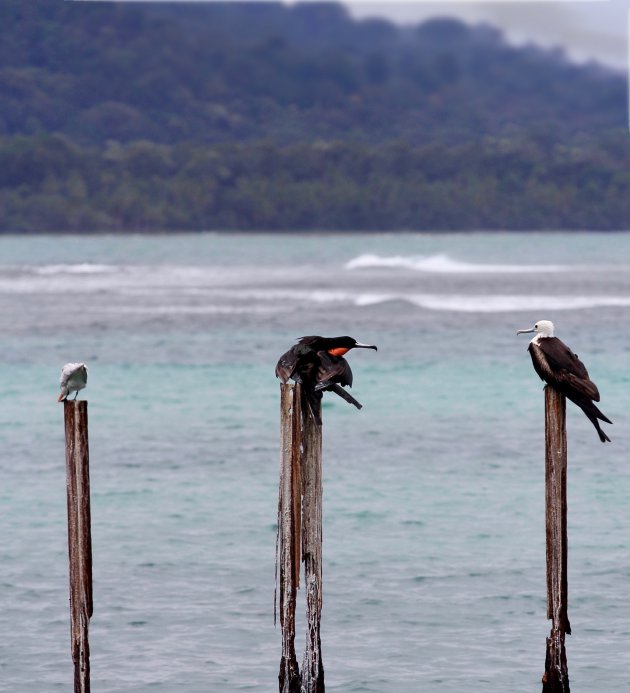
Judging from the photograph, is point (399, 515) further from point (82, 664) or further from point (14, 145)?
point (14, 145)

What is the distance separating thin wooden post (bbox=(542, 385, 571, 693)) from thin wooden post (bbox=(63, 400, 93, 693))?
295cm

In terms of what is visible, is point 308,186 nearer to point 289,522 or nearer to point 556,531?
point 289,522

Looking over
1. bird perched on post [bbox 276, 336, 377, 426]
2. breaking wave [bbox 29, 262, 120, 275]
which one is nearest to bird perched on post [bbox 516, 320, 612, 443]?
bird perched on post [bbox 276, 336, 377, 426]

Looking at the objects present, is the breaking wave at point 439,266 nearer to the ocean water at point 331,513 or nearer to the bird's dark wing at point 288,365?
the ocean water at point 331,513

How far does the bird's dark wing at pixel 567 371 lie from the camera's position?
9.36m

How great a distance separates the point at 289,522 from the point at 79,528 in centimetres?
145

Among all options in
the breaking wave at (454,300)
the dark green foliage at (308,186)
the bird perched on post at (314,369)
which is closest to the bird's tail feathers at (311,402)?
the bird perched on post at (314,369)

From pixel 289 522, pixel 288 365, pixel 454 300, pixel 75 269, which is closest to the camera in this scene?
pixel 288 365

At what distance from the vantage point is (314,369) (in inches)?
379

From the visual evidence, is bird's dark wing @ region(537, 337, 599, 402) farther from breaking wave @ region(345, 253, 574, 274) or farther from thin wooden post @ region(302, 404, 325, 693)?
breaking wave @ region(345, 253, 574, 274)

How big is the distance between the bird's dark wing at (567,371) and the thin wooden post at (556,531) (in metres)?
0.10

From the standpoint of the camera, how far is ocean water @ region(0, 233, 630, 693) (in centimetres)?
1152

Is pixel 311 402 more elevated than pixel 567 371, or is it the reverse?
pixel 567 371

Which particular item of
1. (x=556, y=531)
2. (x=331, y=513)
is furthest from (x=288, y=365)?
(x=331, y=513)
